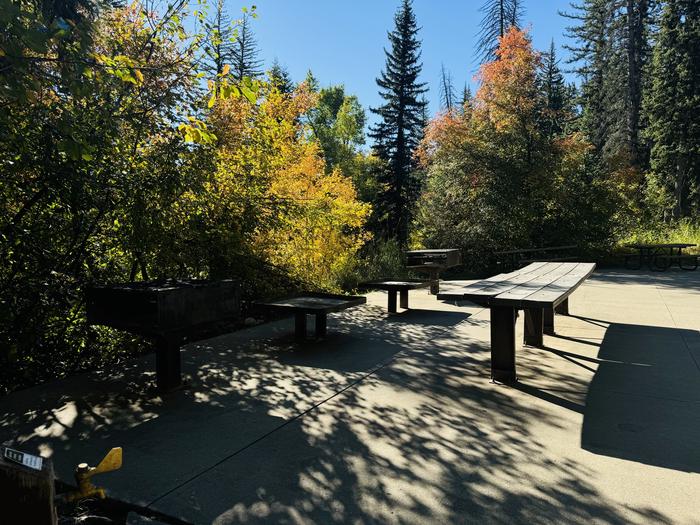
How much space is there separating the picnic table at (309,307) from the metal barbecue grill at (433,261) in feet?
12.4

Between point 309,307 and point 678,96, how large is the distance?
26531 mm

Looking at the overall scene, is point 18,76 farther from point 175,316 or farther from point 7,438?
point 7,438

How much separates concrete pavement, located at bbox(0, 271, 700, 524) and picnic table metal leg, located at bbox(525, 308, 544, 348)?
0.17 meters

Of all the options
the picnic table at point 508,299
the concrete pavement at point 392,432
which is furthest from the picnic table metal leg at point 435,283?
the picnic table at point 508,299

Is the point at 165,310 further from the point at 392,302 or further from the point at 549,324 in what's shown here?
the point at 549,324

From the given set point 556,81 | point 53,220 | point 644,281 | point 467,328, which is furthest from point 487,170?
point 556,81

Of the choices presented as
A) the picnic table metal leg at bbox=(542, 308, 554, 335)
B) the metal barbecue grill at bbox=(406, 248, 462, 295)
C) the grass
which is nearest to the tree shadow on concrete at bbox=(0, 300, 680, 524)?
the picnic table metal leg at bbox=(542, 308, 554, 335)

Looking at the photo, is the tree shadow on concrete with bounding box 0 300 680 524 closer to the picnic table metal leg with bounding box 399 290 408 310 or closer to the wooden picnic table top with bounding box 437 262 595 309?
the wooden picnic table top with bounding box 437 262 595 309

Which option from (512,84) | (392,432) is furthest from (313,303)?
(512,84)

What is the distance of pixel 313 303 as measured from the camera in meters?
5.36

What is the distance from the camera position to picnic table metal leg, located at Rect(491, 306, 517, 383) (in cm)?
374

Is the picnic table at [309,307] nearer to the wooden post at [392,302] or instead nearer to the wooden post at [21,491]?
the wooden post at [392,302]

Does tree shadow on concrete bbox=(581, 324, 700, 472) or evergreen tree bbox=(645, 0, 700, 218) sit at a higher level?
evergreen tree bbox=(645, 0, 700, 218)

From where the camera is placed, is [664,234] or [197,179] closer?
[197,179]
